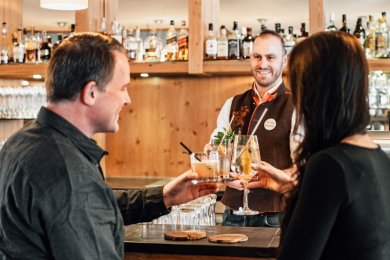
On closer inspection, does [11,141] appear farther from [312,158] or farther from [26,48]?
[26,48]

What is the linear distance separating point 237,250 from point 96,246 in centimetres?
96

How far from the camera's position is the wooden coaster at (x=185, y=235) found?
9.17ft

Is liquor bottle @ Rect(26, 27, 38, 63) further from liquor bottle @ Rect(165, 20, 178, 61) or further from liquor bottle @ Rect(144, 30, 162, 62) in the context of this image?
liquor bottle @ Rect(165, 20, 178, 61)

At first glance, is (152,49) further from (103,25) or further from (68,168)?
(68,168)

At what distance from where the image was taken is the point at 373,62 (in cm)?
499

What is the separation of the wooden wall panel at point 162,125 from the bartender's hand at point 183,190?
3177mm

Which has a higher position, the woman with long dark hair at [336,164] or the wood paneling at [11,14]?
the wood paneling at [11,14]

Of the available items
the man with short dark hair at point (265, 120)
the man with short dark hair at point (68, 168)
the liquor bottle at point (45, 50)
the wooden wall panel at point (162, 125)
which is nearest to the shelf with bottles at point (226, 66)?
the wooden wall panel at point (162, 125)

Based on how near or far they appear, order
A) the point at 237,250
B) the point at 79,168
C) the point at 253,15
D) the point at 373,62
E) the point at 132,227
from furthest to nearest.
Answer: the point at 253,15, the point at 373,62, the point at 132,227, the point at 237,250, the point at 79,168

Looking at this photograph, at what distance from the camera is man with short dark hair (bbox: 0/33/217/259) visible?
1786mm

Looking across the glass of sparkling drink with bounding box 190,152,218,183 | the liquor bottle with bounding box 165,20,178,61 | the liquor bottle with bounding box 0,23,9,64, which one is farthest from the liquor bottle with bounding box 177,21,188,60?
the glass of sparkling drink with bounding box 190,152,218,183

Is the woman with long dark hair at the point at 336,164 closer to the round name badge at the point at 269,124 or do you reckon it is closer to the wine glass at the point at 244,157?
the wine glass at the point at 244,157

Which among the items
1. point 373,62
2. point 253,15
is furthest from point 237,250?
point 253,15

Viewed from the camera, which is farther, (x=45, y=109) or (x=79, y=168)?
(x=45, y=109)
